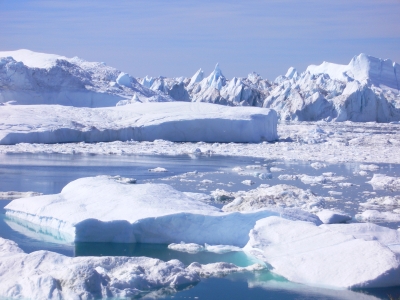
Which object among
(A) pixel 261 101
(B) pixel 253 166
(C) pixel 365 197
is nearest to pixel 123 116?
(B) pixel 253 166

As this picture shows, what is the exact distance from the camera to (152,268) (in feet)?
15.2

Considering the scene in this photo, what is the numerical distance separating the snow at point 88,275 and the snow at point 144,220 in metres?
0.85

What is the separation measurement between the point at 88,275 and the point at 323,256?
196 cm

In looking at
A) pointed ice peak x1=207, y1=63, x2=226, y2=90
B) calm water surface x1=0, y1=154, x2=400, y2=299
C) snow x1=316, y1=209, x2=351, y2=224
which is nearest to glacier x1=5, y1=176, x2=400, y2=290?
calm water surface x1=0, y1=154, x2=400, y2=299

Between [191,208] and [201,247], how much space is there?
693 mm

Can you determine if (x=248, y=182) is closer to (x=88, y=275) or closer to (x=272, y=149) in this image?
(x=88, y=275)

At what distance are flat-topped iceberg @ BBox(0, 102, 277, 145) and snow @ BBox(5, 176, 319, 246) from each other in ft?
35.7

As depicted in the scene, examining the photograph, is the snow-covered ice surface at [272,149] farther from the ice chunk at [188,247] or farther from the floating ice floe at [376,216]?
the ice chunk at [188,247]

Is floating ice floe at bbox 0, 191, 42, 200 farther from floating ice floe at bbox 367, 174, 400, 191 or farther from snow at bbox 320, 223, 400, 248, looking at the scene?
floating ice floe at bbox 367, 174, 400, 191

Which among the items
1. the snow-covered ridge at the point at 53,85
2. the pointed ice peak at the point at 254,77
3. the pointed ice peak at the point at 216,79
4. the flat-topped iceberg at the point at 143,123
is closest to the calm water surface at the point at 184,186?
the flat-topped iceberg at the point at 143,123

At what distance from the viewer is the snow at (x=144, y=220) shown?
5.80 m

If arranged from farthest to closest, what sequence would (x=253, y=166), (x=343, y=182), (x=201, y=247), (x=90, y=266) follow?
(x=253, y=166)
(x=343, y=182)
(x=201, y=247)
(x=90, y=266)

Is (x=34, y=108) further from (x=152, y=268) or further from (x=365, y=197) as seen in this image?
(x=152, y=268)

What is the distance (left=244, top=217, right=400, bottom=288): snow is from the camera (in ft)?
14.7
